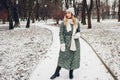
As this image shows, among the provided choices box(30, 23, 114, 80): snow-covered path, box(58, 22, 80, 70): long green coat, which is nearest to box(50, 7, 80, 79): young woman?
box(58, 22, 80, 70): long green coat

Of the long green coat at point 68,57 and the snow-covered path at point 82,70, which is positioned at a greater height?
the long green coat at point 68,57

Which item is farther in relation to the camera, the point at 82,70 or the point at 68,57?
the point at 82,70

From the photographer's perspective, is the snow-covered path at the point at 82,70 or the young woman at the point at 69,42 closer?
the young woman at the point at 69,42

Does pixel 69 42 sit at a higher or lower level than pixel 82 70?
higher

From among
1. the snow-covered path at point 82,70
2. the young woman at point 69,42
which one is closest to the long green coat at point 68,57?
the young woman at point 69,42

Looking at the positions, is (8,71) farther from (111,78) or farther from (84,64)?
(111,78)

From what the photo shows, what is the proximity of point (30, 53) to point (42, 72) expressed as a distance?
5292 millimetres

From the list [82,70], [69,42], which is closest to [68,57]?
[69,42]

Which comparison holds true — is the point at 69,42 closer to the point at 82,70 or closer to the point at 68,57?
the point at 68,57

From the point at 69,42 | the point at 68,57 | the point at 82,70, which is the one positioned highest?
the point at 69,42

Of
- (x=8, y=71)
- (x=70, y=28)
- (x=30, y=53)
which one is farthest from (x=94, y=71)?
(x=30, y=53)

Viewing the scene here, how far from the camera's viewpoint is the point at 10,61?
1302cm

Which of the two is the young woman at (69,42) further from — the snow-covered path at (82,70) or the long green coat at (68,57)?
the snow-covered path at (82,70)

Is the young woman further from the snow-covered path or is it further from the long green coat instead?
the snow-covered path
